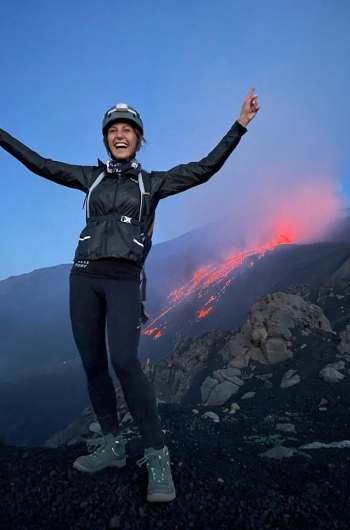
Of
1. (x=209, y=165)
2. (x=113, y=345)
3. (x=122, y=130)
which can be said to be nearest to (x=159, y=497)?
(x=113, y=345)

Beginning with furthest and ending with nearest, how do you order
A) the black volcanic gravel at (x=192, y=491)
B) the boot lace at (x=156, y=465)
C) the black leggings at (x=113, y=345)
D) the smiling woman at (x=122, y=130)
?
1. the smiling woman at (x=122, y=130)
2. the black leggings at (x=113, y=345)
3. the boot lace at (x=156, y=465)
4. the black volcanic gravel at (x=192, y=491)

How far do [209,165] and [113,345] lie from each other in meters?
2.00

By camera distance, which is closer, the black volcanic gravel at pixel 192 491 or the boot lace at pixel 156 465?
the black volcanic gravel at pixel 192 491

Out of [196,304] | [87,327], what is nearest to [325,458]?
[87,327]

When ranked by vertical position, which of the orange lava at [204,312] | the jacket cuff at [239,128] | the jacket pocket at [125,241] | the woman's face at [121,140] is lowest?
the orange lava at [204,312]

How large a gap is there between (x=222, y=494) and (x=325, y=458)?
2365 millimetres

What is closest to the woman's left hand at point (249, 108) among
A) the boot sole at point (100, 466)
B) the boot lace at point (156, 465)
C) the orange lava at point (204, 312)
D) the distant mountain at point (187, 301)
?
the boot lace at point (156, 465)

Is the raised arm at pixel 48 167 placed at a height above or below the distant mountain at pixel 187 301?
above

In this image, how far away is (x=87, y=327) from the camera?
324 cm

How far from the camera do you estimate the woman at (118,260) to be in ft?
9.90

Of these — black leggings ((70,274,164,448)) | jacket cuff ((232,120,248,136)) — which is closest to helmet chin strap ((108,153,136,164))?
jacket cuff ((232,120,248,136))

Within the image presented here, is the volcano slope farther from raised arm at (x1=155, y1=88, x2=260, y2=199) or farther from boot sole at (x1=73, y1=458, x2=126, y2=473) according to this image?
raised arm at (x1=155, y1=88, x2=260, y2=199)

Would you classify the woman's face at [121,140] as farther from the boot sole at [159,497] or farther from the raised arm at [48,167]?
the boot sole at [159,497]

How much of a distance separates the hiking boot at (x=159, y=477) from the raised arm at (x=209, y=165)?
251 centimetres
